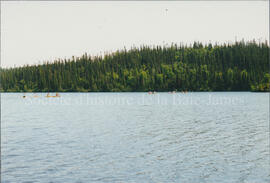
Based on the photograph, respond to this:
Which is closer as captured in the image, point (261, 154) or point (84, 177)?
point (84, 177)

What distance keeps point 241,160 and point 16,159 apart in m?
15.0

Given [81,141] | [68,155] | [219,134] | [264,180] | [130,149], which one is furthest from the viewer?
[219,134]

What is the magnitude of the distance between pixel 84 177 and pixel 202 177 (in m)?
6.44

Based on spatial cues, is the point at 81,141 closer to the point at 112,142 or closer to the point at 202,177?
the point at 112,142

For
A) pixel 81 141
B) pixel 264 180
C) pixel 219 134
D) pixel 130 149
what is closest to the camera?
pixel 264 180

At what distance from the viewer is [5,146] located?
96.2 ft

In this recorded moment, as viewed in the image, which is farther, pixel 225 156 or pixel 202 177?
pixel 225 156

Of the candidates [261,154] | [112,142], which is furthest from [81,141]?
[261,154]

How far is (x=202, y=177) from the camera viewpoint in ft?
64.3

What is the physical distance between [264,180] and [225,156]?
18.5 feet

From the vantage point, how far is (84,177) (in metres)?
19.6

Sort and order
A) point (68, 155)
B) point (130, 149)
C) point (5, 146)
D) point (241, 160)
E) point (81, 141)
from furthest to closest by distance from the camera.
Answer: point (81, 141)
point (5, 146)
point (130, 149)
point (68, 155)
point (241, 160)

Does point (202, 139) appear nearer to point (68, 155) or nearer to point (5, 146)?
point (68, 155)

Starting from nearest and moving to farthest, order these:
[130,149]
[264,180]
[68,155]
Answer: [264,180] < [68,155] < [130,149]
